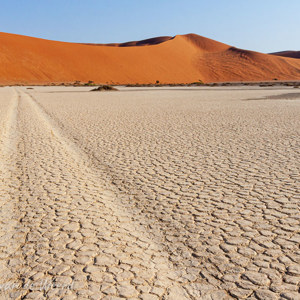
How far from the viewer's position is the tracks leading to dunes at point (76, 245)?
2.43 metres

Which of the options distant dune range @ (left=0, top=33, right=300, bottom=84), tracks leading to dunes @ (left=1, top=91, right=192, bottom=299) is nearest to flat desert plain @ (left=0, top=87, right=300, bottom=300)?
tracks leading to dunes @ (left=1, top=91, right=192, bottom=299)

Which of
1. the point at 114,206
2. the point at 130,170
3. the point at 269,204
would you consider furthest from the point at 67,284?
the point at 130,170

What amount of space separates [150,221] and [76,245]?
814 mm

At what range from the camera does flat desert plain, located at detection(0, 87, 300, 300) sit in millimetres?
2480

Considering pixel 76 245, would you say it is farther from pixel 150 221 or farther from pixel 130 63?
pixel 130 63

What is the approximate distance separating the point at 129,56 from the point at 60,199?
7660cm

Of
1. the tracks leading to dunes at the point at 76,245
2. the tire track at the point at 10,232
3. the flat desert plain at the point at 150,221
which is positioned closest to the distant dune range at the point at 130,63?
the tire track at the point at 10,232

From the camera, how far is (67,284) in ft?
8.11

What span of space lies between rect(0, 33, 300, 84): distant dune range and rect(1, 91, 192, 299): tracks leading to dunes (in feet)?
Answer: 181

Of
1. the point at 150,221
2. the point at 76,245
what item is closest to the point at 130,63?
the point at 150,221

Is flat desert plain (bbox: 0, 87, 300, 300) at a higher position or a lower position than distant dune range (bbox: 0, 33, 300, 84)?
lower

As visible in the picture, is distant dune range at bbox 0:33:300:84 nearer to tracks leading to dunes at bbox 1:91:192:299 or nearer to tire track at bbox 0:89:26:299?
tire track at bbox 0:89:26:299

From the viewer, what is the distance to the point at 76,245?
3033 millimetres

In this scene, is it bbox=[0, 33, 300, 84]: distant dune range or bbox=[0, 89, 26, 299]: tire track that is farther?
bbox=[0, 33, 300, 84]: distant dune range
